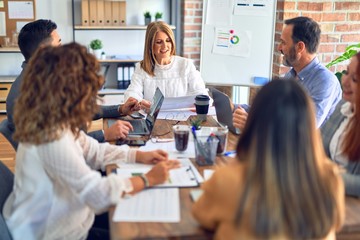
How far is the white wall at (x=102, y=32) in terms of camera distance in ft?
17.3

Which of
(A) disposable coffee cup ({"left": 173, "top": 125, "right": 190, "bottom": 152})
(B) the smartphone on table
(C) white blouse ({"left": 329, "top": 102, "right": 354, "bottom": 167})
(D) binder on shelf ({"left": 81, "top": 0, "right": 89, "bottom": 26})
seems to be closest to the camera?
(C) white blouse ({"left": 329, "top": 102, "right": 354, "bottom": 167})

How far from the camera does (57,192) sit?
1485mm

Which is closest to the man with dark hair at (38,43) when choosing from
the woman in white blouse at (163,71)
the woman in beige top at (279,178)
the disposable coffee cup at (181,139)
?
the woman in white blouse at (163,71)

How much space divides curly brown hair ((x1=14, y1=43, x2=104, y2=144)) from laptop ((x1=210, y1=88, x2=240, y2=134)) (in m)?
0.82

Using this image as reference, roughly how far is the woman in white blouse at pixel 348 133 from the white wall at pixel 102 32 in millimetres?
3850

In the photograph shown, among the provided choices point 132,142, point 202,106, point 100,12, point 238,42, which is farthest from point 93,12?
point 132,142

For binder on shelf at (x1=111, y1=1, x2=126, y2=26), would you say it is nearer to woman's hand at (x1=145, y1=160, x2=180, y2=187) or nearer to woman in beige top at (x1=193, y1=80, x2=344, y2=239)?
woman's hand at (x1=145, y1=160, x2=180, y2=187)

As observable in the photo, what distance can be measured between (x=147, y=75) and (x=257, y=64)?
3.72 ft

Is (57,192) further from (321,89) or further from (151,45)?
(151,45)

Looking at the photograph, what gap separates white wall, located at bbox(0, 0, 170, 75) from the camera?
17.3 feet

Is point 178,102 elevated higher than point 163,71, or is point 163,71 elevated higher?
point 163,71

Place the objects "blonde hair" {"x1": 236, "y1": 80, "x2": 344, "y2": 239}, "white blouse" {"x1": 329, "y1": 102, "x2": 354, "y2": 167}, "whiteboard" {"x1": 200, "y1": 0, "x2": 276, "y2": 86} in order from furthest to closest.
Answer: "whiteboard" {"x1": 200, "y1": 0, "x2": 276, "y2": 86}
"white blouse" {"x1": 329, "y1": 102, "x2": 354, "y2": 167}
"blonde hair" {"x1": 236, "y1": 80, "x2": 344, "y2": 239}

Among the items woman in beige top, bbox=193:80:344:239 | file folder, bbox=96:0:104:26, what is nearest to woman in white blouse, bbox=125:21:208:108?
woman in beige top, bbox=193:80:344:239

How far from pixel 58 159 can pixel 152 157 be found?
428 millimetres
